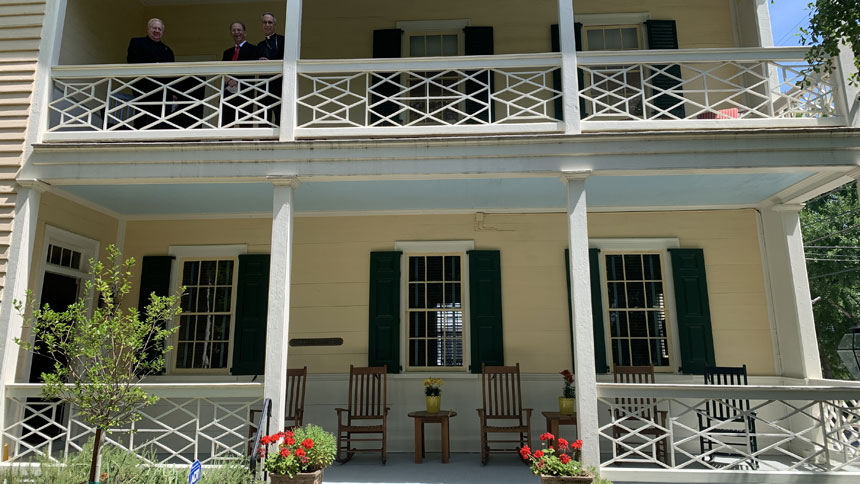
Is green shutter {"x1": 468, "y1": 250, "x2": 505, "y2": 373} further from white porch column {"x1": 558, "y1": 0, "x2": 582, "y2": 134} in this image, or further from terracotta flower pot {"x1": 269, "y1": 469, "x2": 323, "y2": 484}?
terracotta flower pot {"x1": 269, "y1": 469, "x2": 323, "y2": 484}

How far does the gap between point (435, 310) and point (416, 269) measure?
0.64m

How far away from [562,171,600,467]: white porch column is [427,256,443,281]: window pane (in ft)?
9.14

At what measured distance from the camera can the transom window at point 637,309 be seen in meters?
7.97

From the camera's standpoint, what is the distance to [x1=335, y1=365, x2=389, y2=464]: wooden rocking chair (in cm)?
733

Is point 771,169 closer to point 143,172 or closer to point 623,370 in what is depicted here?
point 623,370

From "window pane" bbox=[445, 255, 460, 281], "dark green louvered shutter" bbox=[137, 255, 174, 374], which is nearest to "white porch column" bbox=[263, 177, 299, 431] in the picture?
"window pane" bbox=[445, 255, 460, 281]

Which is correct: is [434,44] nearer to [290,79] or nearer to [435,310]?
[290,79]

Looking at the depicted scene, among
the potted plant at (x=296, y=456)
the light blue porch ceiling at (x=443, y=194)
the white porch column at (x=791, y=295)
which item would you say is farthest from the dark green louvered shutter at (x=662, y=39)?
the potted plant at (x=296, y=456)

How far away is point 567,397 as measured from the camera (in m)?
7.35

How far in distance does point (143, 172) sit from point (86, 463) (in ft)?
9.53

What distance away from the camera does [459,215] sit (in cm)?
838

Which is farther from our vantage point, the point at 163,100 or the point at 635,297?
the point at 635,297

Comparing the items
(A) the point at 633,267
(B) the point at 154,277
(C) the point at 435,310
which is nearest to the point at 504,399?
(C) the point at 435,310

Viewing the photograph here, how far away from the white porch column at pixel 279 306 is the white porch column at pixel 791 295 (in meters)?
6.19
